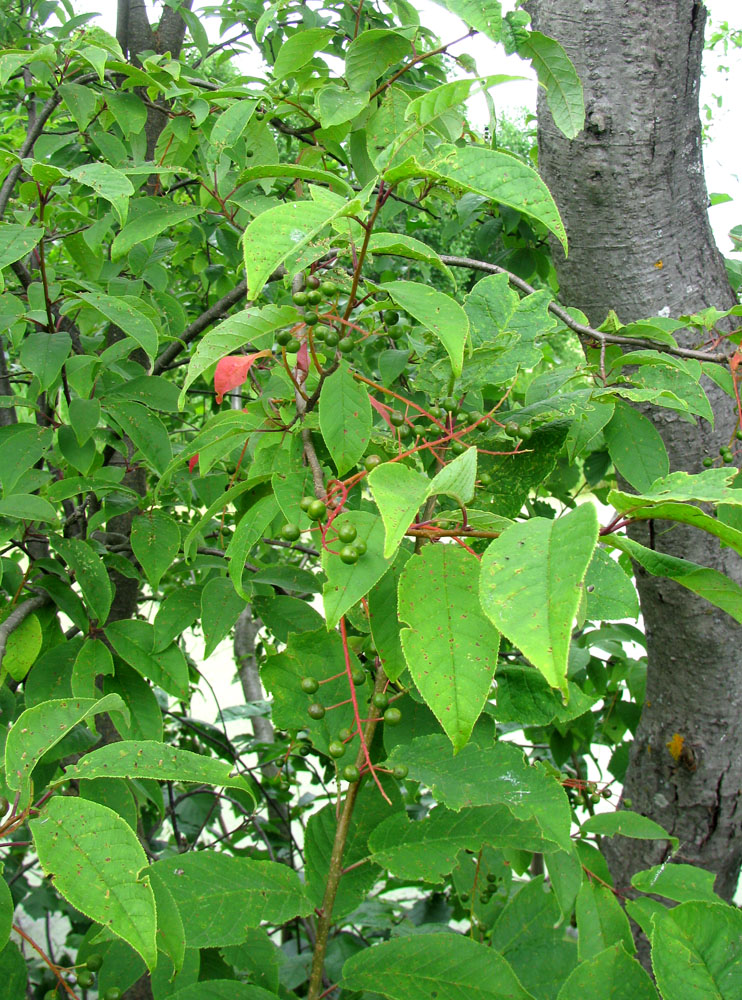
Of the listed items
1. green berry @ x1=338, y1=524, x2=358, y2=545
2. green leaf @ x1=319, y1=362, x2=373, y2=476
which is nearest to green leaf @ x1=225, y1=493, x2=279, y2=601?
green leaf @ x1=319, y1=362, x2=373, y2=476

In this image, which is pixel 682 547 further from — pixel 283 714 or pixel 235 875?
pixel 235 875

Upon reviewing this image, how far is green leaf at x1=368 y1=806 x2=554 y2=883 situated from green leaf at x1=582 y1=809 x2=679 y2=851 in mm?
319

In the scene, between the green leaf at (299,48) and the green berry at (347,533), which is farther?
the green leaf at (299,48)

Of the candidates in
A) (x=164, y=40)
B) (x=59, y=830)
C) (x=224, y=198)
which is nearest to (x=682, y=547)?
(x=224, y=198)

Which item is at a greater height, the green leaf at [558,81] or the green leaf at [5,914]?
the green leaf at [558,81]

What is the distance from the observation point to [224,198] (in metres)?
1.09

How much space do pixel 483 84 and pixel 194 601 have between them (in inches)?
28.8

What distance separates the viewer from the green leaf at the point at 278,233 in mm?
529

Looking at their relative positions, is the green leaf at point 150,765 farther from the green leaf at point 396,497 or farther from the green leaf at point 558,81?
the green leaf at point 558,81

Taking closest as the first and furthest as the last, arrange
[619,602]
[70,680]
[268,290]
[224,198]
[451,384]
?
[619,602], [451,384], [70,680], [224,198], [268,290]

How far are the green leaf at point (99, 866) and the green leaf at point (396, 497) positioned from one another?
25 centimetres

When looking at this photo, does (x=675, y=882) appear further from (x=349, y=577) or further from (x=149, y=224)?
(x=149, y=224)

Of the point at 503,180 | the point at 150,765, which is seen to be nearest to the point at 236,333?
the point at 503,180

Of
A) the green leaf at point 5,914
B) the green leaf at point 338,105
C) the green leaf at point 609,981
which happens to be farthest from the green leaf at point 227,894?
the green leaf at point 338,105
